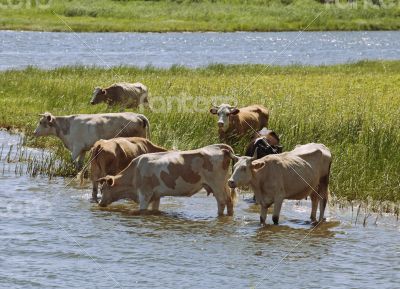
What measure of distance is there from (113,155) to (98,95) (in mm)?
8276

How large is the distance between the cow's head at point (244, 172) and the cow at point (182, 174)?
0.92 meters

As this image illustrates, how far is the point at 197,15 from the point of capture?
274 feet

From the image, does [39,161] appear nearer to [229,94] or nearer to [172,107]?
[172,107]

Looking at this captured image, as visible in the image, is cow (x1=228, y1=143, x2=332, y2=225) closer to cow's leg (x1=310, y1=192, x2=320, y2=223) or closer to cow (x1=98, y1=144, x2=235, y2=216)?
cow's leg (x1=310, y1=192, x2=320, y2=223)

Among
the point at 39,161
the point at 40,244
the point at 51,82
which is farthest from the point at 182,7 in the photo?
the point at 40,244

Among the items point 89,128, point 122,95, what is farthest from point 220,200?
point 122,95

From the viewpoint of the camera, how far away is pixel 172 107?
24.5m

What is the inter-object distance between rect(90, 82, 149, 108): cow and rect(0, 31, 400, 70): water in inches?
653

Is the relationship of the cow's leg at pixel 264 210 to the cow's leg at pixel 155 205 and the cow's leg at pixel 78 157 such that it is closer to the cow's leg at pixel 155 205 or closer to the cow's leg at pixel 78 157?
the cow's leg at pixel 155 205

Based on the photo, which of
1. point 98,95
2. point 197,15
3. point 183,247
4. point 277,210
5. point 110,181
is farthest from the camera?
point 197,15

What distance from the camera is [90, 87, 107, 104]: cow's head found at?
2500 centimetres

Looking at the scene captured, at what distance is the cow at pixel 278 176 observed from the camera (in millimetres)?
14773

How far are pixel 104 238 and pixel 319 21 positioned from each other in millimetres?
71146

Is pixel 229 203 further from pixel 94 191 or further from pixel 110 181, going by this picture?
pixel 94 191
